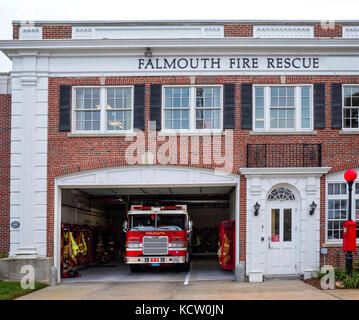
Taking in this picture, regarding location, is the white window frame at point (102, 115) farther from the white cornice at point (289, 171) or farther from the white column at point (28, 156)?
the white cornice at point (289, 171)

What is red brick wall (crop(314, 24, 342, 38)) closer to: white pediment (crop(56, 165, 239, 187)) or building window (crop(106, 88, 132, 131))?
white pediment (crop(56, 165, 239, 187))

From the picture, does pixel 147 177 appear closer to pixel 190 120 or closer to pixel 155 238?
pixel 190 120

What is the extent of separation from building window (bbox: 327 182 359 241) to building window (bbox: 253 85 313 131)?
2143mm

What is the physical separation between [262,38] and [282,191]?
4.91 meters

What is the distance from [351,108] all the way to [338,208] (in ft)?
10.6

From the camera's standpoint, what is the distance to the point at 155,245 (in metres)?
18.8

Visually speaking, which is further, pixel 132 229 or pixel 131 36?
pixel 132 229

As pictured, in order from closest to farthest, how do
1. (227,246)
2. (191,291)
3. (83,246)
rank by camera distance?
(191,291), (227,246), (83,246)

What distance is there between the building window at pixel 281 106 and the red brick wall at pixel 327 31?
177 cm

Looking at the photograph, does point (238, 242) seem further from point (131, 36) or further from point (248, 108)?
point (131, 36)

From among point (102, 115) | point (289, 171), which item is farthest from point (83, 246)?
point (289, 171)

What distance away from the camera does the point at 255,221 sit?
1659 centimetres

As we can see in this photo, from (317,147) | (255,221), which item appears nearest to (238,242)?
(255,221)

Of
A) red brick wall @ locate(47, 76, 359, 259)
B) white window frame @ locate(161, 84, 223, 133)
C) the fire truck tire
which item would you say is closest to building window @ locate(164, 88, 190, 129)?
white window frame @ locate(161, 84, 223, 133)
